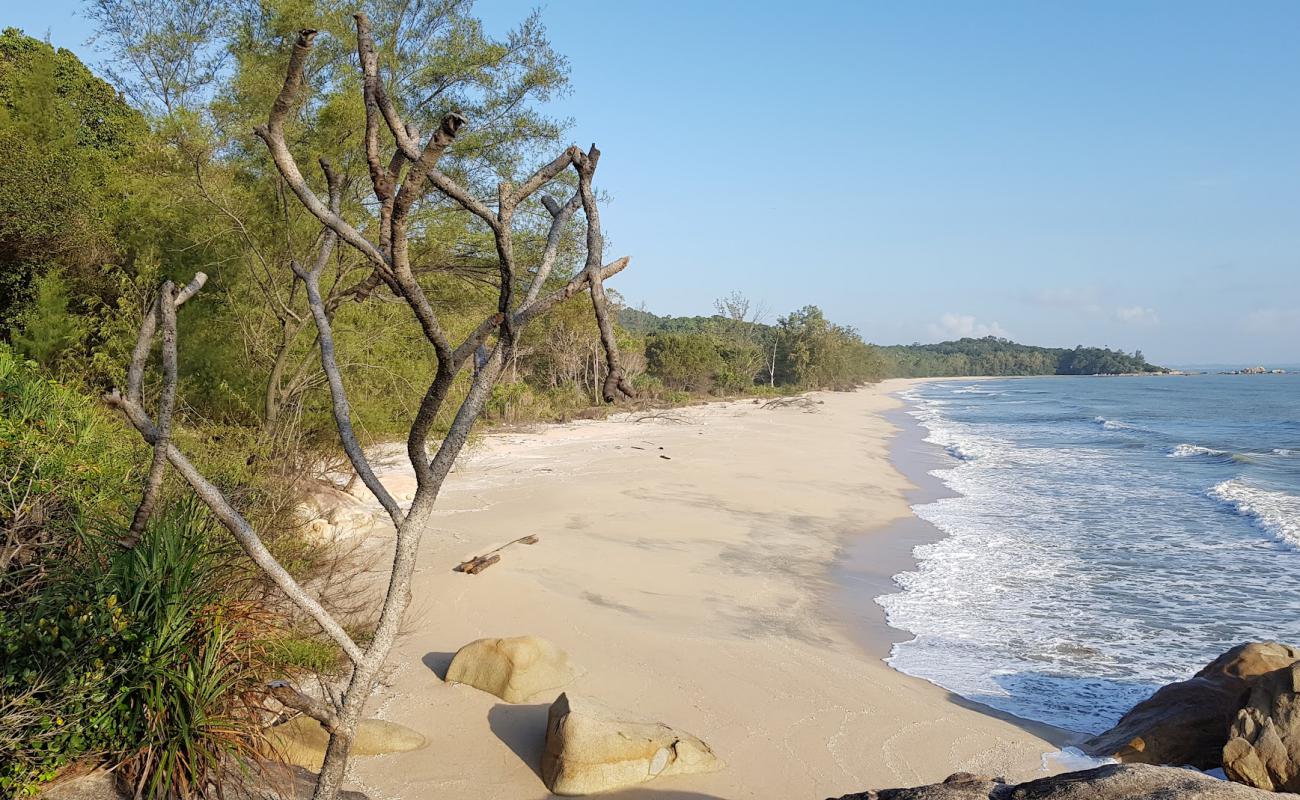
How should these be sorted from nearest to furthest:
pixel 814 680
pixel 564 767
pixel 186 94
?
pixel 564 767
pixel 814 680
pixel 186 94

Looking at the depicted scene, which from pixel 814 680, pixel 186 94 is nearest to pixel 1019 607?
pixel 814 680

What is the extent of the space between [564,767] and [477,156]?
911cm

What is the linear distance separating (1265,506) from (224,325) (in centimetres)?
2018

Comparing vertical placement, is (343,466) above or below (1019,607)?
above

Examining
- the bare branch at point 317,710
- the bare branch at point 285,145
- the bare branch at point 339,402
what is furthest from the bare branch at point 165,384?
the bare branch at point 317,710

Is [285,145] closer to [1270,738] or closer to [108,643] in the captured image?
[108,643]

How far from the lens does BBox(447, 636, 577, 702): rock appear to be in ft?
20.3

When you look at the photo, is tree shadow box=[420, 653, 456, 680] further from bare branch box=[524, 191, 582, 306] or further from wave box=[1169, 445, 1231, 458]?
wave box=[1169, 445, 1231, 458]

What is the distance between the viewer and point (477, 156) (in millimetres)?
11883

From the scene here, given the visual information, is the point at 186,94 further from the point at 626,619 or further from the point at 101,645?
the point at 101,645

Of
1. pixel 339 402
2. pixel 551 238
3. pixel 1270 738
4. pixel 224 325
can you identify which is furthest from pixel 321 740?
pixel 224 325

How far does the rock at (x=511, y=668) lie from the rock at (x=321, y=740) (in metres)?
0.79

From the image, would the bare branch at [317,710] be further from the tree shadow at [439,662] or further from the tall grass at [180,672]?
the tree shadow at [439,662]

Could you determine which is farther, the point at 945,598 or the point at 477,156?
the point at 477,156
